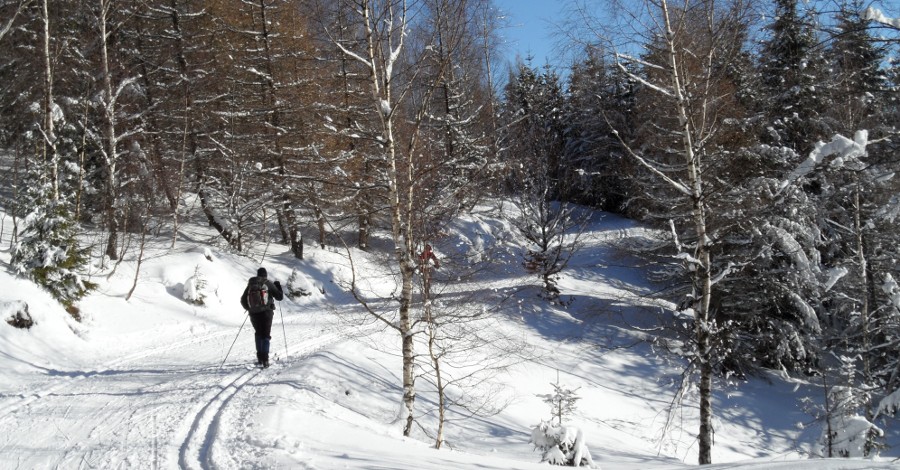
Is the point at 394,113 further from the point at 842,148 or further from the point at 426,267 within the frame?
the point at 842,148

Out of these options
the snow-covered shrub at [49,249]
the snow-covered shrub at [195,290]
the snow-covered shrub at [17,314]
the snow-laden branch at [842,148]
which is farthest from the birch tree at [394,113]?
the snow-covered shrub at [195,290]

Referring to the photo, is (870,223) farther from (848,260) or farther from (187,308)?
(187,308)

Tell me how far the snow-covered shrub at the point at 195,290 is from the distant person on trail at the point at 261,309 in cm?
596

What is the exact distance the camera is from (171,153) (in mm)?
19562

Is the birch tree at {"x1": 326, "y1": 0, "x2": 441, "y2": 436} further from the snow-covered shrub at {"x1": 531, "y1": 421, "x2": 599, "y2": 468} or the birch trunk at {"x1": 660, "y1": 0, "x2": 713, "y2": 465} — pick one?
the birch trunk at {"x1": 660, "y1": 0, "x2": 713, "y2": 465}

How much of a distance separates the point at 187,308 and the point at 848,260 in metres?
15.3

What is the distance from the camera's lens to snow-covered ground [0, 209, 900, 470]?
540 centimetres

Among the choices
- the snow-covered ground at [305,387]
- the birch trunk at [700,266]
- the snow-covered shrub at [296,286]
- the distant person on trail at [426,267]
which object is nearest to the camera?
the snow-covered ground at [305,387]

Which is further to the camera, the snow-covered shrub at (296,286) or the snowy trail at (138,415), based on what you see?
the snow-covered shrub at (296,286)

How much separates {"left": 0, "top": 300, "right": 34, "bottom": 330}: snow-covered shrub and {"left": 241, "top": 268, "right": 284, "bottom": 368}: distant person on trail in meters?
4.12

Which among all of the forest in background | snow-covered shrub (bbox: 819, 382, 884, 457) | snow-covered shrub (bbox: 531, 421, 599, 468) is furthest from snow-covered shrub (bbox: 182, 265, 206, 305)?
snow-covered shrub (bbox: 819, 382, 884, 457)

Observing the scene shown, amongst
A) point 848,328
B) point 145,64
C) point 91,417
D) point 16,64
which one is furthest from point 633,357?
point 16,64

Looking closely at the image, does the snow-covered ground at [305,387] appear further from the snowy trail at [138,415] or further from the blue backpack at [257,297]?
the blue backpack at [257,297]

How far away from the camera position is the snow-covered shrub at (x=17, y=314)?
9.71m
